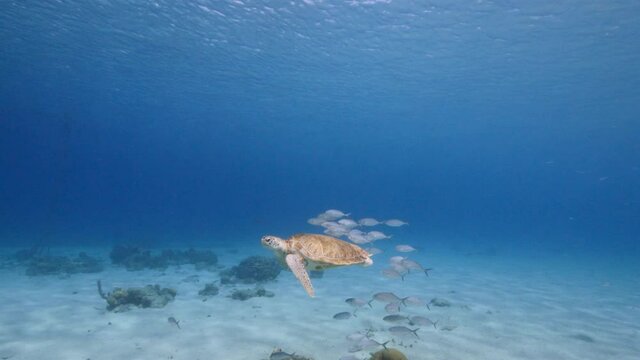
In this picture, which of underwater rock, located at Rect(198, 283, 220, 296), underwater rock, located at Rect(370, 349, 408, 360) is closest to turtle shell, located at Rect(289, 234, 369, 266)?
underwater rock, located at Rect(370, 349, 408, 360)

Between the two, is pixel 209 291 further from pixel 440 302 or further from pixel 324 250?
pixel 324 250

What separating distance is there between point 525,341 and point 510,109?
108 feet

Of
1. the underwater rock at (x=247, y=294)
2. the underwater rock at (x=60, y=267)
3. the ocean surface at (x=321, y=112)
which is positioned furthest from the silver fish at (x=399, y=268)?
the underwater rock at (x=60, y=267)

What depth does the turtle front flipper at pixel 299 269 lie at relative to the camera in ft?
14.3

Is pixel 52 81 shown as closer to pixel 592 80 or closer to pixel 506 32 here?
pixel 506 32

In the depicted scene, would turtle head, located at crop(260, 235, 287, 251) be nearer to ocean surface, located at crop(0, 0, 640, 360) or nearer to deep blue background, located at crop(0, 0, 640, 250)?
ocean surface, located at crop(0, 0, 640, 360)

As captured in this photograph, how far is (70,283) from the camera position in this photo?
14.3 meters

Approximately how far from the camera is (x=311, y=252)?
203 inches

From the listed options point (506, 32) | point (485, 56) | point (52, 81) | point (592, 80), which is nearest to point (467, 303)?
point (506, 32)

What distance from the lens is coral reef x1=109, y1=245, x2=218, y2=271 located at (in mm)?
19172

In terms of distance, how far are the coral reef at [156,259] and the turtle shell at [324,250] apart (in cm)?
1544

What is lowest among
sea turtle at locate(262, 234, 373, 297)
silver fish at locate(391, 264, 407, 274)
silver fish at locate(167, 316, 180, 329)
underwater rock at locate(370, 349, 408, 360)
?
underwater rock at locate(370, 349, 408, 360)

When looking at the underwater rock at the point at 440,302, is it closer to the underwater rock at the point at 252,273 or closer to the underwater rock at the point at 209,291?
the underwater rock at the point at 252,273

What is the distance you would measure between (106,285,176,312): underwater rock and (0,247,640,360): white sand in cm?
37
